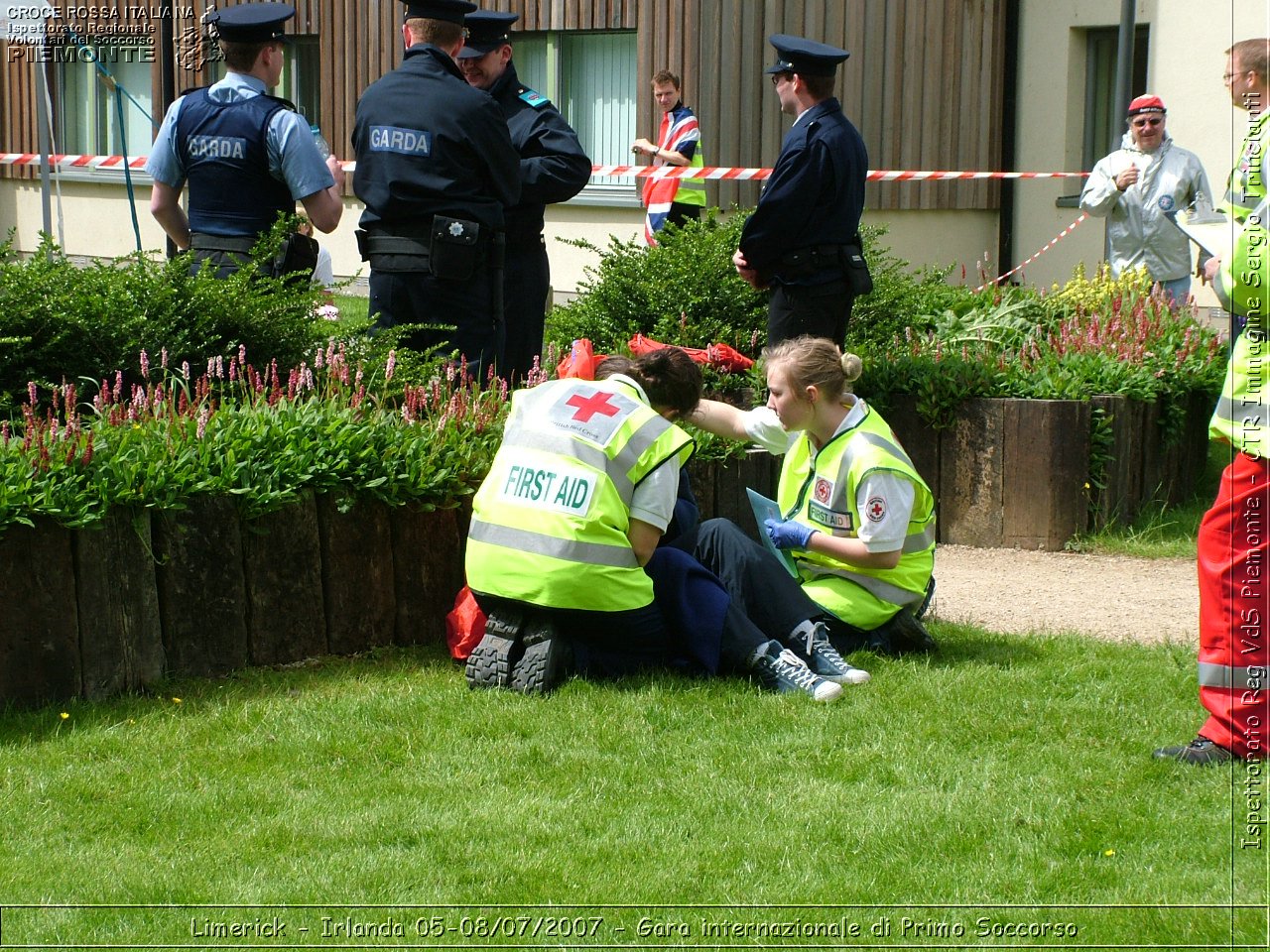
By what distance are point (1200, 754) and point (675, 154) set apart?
32.5ft

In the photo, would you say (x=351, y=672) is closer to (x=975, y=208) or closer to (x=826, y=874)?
(x=826, y=874)

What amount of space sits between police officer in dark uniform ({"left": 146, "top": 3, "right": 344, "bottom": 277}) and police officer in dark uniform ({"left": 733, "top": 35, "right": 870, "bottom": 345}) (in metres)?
1.91

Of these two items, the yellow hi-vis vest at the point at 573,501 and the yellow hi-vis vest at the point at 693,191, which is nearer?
the yellow hi-vis vest at the point at 573,501

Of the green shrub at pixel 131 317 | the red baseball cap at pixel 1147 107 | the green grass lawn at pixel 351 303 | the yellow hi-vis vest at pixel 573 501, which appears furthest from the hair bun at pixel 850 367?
the green grass lawn at pixel 351 303

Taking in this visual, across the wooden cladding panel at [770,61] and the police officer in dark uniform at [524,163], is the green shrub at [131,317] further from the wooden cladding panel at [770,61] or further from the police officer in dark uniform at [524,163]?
the wooden cladding panel at [770,61]

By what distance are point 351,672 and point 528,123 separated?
11.4 feet

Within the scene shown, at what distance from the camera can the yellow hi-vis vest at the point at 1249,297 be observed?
3994mm

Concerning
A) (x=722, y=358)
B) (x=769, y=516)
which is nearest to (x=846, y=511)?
(x=769, y=516)

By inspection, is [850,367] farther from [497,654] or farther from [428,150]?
[428,150]

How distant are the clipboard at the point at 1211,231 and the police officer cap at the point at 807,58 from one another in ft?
11.0

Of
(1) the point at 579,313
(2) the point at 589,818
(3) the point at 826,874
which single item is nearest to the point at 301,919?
(2) the point at 589,818

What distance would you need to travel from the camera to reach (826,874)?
365 centimetres

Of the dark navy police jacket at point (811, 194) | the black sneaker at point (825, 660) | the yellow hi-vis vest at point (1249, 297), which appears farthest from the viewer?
the dark navy police jacket at point (811, 194)

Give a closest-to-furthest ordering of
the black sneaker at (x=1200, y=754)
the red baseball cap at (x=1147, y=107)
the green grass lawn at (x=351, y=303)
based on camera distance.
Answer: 1. the black sneaker at (x=1200, y=754)
2. the red baseball cap at (x=1147, y=107)
3. the green grass lawn at (x=351, y=303)
